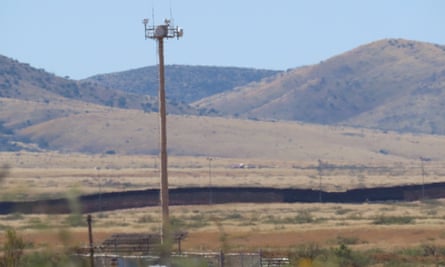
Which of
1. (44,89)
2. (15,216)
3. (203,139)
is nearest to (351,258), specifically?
(15,216)

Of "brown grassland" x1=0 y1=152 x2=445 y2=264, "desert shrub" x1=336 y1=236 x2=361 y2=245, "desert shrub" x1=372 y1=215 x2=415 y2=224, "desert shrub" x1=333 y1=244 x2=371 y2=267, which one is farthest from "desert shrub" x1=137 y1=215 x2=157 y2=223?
"desert shrub" x1=333 y1=244 x2=371 y2=267

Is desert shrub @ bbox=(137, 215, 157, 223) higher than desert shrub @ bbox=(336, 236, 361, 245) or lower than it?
higher

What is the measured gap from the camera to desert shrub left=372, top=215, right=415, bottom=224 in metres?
51.3

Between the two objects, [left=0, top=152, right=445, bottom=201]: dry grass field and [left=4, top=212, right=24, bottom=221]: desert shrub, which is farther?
[left=0, top=152, right=445, bottom=201]: dry grass field

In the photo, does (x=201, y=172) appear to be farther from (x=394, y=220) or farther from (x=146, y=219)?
(x=394, y=220)

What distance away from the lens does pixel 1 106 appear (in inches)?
6634

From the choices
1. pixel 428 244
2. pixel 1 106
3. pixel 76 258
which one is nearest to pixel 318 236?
pixel 428 244

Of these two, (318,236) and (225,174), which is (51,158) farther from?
(318,236)

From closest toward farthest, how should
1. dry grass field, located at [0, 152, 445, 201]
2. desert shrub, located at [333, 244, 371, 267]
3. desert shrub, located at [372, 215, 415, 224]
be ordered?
desert shrub, located at [333, 244, 371, 267] → desert shrub, located at [372, 215, 415, 224] → dry grass field, located at [0, 152, 445, 201]

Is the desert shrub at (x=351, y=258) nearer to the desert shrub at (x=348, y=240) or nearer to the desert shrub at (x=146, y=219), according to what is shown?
the desert shrub at (x=348, y=240)

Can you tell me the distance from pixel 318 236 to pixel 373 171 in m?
78.6

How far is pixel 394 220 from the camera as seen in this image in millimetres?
51812

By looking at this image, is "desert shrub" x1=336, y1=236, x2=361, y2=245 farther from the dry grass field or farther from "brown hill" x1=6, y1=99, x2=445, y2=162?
"brown hill" x1=6, y1=99, x2=445, y2=162

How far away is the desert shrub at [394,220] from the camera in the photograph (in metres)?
51.3
